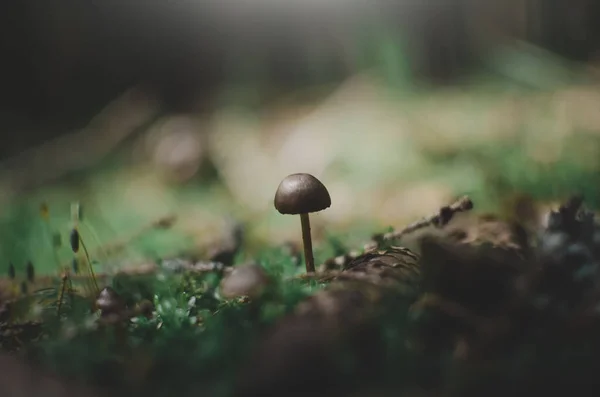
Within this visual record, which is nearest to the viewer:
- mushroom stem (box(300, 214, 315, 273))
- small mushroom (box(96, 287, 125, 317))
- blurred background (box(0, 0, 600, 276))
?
small mushroom (box(96, 287, 125, 317))

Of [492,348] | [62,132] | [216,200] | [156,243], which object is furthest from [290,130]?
[492,348]

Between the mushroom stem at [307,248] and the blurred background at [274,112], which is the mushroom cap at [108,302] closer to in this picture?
the mushroom stem at [307,248]

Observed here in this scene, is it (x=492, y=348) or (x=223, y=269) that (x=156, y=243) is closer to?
(x=223, y=269)

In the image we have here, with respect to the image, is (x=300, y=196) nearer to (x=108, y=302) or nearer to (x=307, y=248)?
(x=307, y=248)

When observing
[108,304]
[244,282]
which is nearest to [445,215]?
[244,282]

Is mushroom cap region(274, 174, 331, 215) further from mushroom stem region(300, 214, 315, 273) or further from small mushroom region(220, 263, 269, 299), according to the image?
small mushroom region(220, 263, 269, 299)

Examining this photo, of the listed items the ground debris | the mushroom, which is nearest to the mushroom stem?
the mushroom

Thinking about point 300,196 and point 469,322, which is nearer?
point 469,322
